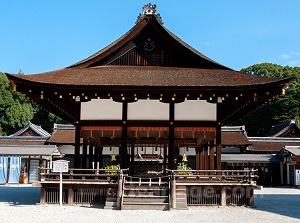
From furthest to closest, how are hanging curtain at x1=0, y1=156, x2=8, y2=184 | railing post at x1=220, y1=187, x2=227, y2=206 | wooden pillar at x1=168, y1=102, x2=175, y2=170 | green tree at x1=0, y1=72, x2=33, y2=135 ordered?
green tree at x1=0, y1=72, x2=33, y2=135, hanging curtain at x1=0, y1=156, x2=8, y2=184, wooden pillar at x1=168, y1=102, x2=175, y2=170, railing post at x1=220, y1=187, x2=227, y2=206

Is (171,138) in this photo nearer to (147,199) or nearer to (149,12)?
(147,199)

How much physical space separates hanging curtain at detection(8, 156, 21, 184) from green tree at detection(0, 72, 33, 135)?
20598 millimetres

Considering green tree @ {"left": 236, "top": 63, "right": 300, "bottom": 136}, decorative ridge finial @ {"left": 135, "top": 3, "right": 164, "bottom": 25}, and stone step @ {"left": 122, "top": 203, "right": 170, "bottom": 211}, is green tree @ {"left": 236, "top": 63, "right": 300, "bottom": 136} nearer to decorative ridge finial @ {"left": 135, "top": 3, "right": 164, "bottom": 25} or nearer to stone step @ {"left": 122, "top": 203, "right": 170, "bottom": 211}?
decorative ridge finial @ {"left": 135, "top": 3, "right": 164, "bottom": 25}

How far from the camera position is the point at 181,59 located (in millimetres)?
16375

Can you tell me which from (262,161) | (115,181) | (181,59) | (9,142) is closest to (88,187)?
(115,181)

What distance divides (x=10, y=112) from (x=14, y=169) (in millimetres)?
21633

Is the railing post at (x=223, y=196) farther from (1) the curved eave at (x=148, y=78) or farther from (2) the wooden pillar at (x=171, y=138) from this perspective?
(1) the curved eave at (x=148, y=78)

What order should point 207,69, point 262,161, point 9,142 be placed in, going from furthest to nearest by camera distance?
point 9,142, point 262,161, point 207,69

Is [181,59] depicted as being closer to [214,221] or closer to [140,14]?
[140,14]

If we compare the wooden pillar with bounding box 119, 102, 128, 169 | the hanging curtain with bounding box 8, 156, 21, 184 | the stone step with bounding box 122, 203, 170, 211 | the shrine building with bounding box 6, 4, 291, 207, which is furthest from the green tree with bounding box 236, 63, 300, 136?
the stone step with bounding box 122, 203, 170, 211

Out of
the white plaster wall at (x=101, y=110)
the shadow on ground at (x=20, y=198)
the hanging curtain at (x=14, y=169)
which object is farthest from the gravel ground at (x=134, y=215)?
the hanging curtain at (x=14, y=169)

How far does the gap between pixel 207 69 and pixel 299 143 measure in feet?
83.0

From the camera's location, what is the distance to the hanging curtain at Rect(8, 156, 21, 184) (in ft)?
100

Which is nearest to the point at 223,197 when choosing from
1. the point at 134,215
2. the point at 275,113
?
the point at 134,215
